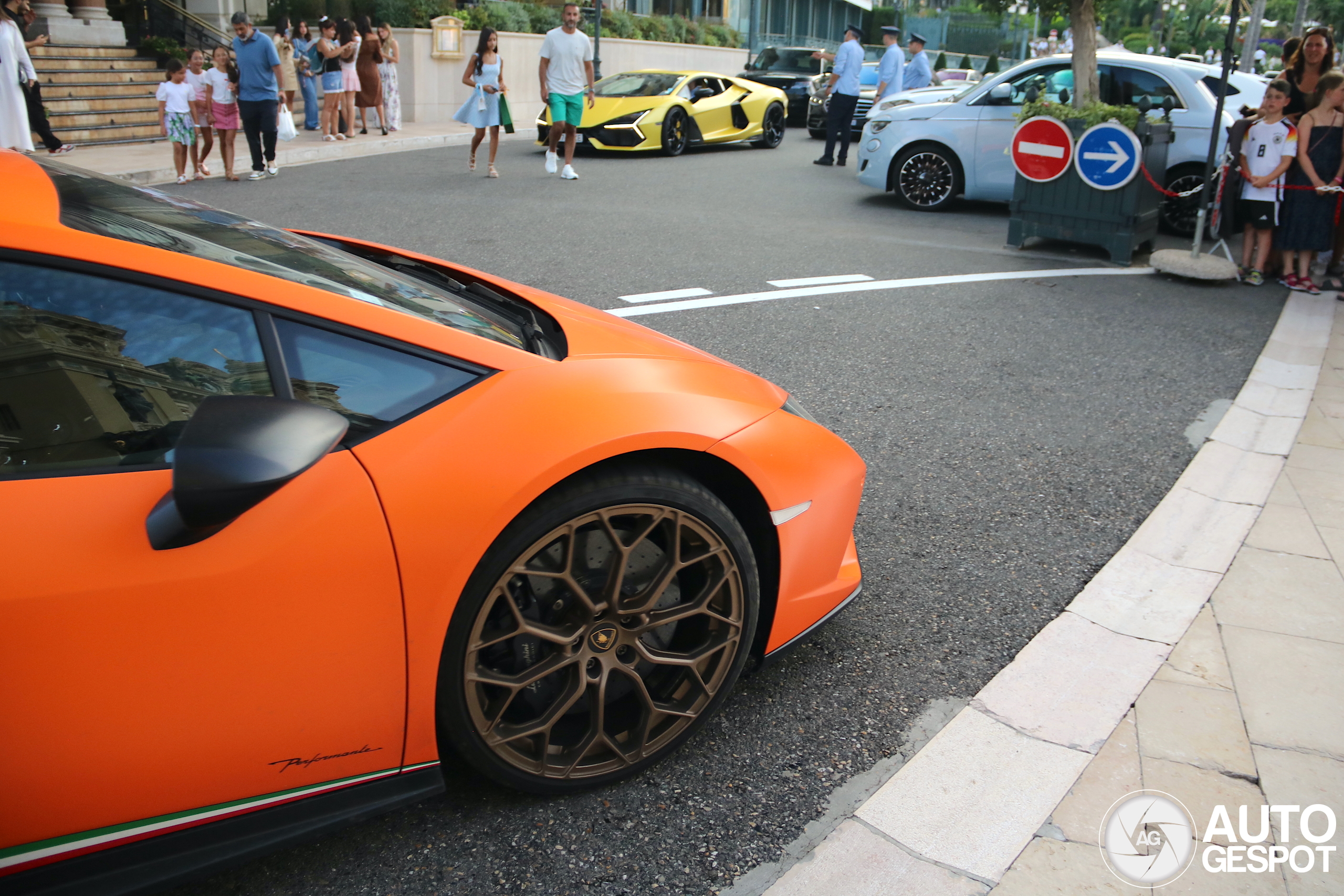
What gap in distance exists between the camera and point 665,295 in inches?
267

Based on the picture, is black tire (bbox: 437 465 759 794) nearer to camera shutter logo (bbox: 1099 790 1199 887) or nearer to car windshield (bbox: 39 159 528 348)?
car windshield (bbox: 39 159 528 348)

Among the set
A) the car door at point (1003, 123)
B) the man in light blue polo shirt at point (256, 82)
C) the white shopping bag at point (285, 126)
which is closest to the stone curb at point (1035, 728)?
the car door at point (1003, 123)

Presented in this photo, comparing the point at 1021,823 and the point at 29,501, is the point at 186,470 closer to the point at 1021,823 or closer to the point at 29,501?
the point at 29,501

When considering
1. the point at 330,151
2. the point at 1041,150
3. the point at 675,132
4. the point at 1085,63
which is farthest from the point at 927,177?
the point at 330,151

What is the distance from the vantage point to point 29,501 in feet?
4.98

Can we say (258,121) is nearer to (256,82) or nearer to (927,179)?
(256,82)

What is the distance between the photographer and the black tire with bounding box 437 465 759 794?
1959 mm

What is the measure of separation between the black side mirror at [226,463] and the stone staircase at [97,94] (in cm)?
1569

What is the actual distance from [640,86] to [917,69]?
15.5 ft

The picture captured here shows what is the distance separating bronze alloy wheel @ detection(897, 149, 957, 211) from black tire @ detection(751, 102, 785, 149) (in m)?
6.55

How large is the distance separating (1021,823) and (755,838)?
60 cm

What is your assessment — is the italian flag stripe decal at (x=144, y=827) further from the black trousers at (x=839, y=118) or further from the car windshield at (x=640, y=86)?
the car windshield at (x=640, y=86)

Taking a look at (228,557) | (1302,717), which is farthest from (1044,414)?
(228,557)

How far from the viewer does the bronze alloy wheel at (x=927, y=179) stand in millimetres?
10695
